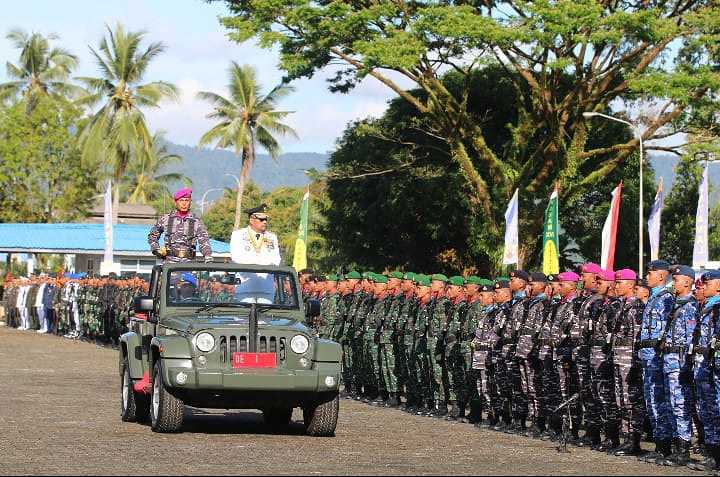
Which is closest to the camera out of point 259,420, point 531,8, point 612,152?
point 259,420

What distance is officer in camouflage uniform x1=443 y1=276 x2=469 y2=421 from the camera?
18453 millimetres

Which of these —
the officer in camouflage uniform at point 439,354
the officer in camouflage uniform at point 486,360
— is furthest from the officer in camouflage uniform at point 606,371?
the officer in camouflage uniform at point 439,354

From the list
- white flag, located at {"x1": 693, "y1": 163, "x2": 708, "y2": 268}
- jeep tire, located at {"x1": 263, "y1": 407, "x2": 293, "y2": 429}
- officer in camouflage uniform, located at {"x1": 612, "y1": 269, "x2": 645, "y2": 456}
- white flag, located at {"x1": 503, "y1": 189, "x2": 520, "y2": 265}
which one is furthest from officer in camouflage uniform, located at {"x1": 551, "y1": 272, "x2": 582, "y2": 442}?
white flag, located at {"x1": 503, "y1": 189, "x2": 520, "y2": 265}

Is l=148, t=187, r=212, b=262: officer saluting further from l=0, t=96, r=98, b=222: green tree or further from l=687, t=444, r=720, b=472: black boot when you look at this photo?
l=0, t=96, r=98, b=222: green tree

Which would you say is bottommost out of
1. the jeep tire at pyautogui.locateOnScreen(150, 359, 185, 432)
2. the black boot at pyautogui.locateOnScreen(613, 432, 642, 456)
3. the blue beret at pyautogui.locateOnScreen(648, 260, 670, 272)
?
the black boot at pyautogui.locateOnScreen(613, 432, 642, 456)

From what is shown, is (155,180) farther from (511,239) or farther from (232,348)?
(232,348)

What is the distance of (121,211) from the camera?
10344cm

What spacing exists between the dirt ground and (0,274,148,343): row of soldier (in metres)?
17.8

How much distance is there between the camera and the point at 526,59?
129 ft

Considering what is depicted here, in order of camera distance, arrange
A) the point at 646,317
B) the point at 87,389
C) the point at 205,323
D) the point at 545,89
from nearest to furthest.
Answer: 1. the point at 646,317
2. the point at 205,323
3. the point at 87,389
4. the point at 545,89

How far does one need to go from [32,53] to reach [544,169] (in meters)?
52.3

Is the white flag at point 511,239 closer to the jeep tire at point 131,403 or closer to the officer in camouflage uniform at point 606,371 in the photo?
the jeep tire at point 131,403

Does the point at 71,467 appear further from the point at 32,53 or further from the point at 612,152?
the point at 32,53

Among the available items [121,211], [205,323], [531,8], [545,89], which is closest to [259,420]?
[205,323]
